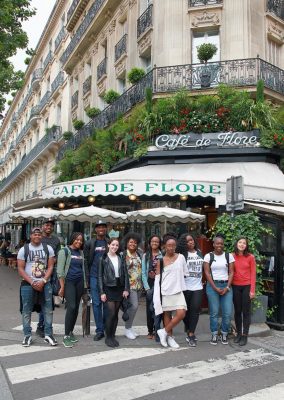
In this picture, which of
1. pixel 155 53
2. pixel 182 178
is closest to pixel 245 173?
pixel 182 178

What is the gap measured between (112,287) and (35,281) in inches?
46.4

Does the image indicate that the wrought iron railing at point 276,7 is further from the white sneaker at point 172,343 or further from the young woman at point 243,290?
the white sneaker at point 172,343

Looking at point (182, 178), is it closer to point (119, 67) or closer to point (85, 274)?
point (85, 274)

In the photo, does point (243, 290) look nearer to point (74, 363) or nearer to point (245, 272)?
point (245, 272)

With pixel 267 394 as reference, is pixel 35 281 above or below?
above

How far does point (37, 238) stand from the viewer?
23.4ft

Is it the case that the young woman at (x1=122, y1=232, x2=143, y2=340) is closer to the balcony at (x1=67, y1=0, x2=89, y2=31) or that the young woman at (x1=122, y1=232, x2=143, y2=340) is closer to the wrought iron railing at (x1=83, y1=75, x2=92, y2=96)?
the wrought iron railing at (x1=83, y1=75, x2=92, y2=96)

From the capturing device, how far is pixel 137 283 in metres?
7.62

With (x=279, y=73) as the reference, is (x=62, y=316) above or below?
below

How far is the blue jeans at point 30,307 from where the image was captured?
6945mm

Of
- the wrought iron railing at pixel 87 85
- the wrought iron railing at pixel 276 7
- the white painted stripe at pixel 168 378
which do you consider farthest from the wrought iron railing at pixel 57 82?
the white painted stripe at pixel 168 378

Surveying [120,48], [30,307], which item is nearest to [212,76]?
[120,48]

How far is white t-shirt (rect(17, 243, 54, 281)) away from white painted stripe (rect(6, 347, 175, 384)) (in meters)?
1.40

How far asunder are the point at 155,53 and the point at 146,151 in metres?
4.00
